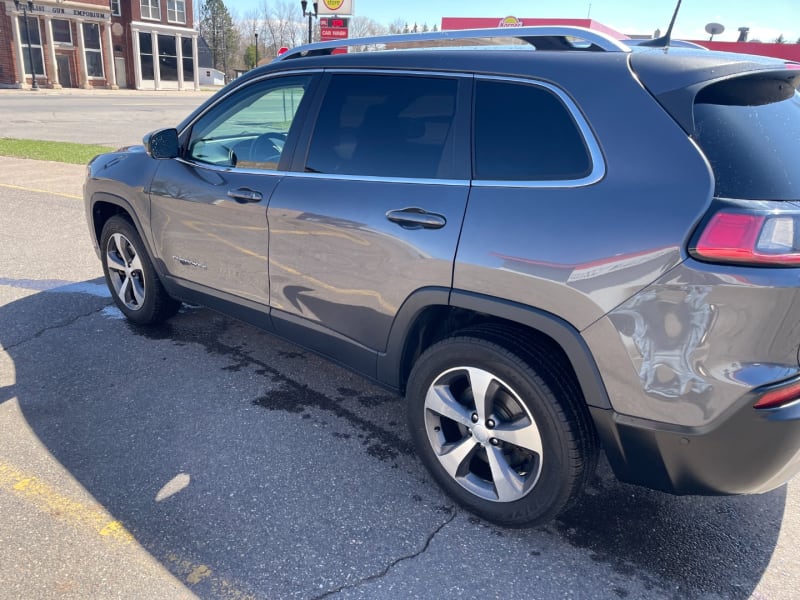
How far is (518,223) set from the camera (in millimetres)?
2318

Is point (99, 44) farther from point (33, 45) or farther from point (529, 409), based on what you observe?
point (529, 409)

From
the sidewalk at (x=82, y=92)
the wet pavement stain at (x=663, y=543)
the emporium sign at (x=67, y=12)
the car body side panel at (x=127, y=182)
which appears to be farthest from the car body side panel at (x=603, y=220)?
the emporium sign at (x=67, y=12)

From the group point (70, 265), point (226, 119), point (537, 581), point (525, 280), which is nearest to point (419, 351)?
point (525, 280)

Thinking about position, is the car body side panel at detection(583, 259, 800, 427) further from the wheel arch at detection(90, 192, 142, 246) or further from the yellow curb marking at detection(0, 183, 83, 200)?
the yellow curb marking at detection(0, 183, 83, 200)

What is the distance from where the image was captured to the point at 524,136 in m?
2.43

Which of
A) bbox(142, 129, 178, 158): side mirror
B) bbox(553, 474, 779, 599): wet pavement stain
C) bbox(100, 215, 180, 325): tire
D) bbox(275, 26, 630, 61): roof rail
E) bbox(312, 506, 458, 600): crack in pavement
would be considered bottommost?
bbox(312, 506, 458, 600): crack in pavement

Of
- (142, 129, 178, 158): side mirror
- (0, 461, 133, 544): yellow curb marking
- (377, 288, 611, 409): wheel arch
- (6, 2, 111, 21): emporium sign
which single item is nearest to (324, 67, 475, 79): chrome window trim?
(377, 288, 611, 409): wheel arch

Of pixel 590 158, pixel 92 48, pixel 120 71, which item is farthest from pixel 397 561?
pixel 120 71

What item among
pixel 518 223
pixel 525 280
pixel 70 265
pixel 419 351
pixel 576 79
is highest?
pixel 576 79

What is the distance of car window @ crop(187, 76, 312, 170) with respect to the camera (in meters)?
3.40

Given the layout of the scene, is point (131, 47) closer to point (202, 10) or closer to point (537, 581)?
point (202, 10)

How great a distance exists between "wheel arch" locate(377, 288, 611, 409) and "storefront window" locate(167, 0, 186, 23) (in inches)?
2307

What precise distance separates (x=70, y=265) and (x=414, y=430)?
450 centimetres

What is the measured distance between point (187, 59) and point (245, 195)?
199 feet
